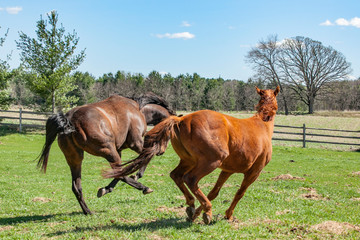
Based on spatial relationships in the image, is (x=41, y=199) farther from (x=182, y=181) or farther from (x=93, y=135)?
(x=182, y=181)

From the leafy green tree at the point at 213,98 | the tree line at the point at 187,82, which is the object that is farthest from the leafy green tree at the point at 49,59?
the leafy green tree at the point at 213,98

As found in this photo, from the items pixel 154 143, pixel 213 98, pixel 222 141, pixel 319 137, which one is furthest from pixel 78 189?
pixel 213 98

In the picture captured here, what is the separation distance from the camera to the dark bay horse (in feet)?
18.7

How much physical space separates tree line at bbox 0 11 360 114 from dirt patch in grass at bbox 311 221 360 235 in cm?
499

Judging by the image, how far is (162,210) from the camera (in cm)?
601

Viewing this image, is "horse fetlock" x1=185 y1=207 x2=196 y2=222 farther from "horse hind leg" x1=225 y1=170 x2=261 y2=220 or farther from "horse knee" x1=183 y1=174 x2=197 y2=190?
"horse hind leg" x1=225 y1=170 x2=261 y2=220

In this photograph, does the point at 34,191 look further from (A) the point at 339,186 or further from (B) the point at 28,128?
(B) the point at 28,128

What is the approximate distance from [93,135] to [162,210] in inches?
74.5

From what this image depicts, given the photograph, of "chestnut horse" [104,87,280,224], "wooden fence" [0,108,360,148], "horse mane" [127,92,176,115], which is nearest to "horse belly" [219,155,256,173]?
"chestnut horse" [104,87,280,224]

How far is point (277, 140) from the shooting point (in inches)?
993

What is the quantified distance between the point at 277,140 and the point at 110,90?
155 ft

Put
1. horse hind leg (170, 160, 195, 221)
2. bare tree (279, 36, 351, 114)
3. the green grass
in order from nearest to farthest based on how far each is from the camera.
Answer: the green grass
horse hind leg (170, 160, 195, 221)
bare tree (279, 36, 351, 114)

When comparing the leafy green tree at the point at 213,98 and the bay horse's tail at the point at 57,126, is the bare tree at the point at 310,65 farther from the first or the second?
the bay horse's tail at the point at 57,126

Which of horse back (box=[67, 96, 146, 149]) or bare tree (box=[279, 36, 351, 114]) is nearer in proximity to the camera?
horse back (box=[67, 96, 146, 149])
